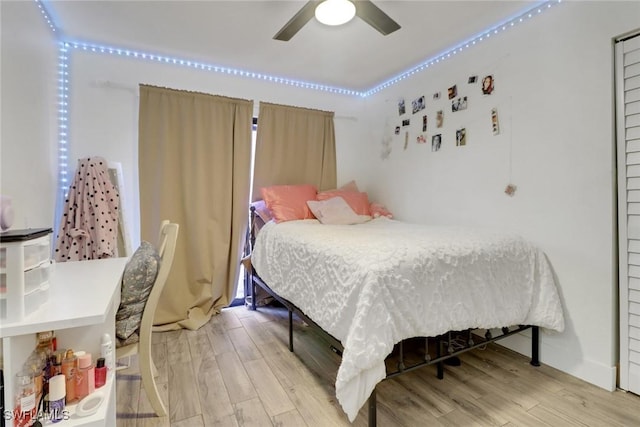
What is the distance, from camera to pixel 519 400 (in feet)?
5.29

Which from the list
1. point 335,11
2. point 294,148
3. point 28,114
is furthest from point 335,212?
point 28,114

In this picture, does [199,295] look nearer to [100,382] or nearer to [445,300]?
[100,382]

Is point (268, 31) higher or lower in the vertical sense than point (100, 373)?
higher

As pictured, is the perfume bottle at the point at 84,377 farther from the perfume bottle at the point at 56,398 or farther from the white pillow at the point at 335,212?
the white pillow at the point at 335,212

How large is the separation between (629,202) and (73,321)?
2418 mm

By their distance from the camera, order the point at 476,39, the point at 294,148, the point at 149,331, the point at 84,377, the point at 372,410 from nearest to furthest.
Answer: the point at 84,377 < the point at 372,410 < the point at 149,331 < the point at 476,39 < the point at 294,148

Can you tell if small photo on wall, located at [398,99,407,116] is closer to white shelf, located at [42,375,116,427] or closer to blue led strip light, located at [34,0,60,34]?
blue led strip light, located at [34,0,60,34]

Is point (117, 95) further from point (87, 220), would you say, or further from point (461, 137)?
point (461, 137)

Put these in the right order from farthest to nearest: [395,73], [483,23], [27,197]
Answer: [395,73], [483,23], [27,197]

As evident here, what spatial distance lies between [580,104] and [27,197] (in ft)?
10.2

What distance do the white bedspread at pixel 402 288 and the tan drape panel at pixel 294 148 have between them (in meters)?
1.14

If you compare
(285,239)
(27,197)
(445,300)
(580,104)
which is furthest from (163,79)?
(580,104)

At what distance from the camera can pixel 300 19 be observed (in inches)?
66.1

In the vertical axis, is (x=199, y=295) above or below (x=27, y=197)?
below
